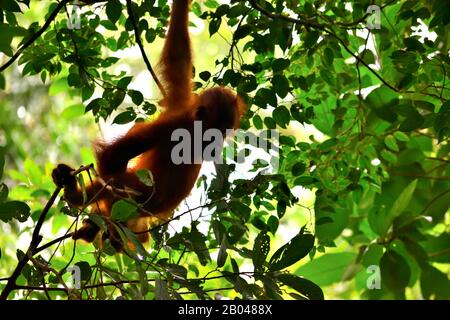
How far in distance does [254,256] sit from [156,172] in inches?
72.9

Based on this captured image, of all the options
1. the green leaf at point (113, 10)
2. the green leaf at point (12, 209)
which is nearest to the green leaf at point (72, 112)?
the green leaf at point (113, 10)

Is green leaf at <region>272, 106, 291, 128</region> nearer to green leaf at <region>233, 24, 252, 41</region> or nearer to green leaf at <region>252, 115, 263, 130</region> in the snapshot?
green leaf at <region>252, 115, 263, 130</region>

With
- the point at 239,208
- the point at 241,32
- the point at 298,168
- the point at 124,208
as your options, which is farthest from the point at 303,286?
the point at 241,32

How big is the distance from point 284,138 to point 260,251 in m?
1.08

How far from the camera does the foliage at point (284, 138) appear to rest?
7.90 ft

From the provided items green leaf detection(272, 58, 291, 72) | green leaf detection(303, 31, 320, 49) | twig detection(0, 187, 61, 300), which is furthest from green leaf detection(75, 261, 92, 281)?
green leaf detection(303, 31, 320, 49)

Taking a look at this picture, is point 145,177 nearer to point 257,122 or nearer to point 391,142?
point 257,122

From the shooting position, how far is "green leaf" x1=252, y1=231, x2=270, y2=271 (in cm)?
233

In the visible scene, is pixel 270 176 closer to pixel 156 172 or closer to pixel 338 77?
pixel 338 77

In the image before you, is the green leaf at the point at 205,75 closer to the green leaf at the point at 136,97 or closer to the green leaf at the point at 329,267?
the green leaf at the point at 136,97

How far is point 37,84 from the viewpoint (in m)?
9.73

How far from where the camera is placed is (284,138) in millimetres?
3326

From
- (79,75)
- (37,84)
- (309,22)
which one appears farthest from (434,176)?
(37,84)
